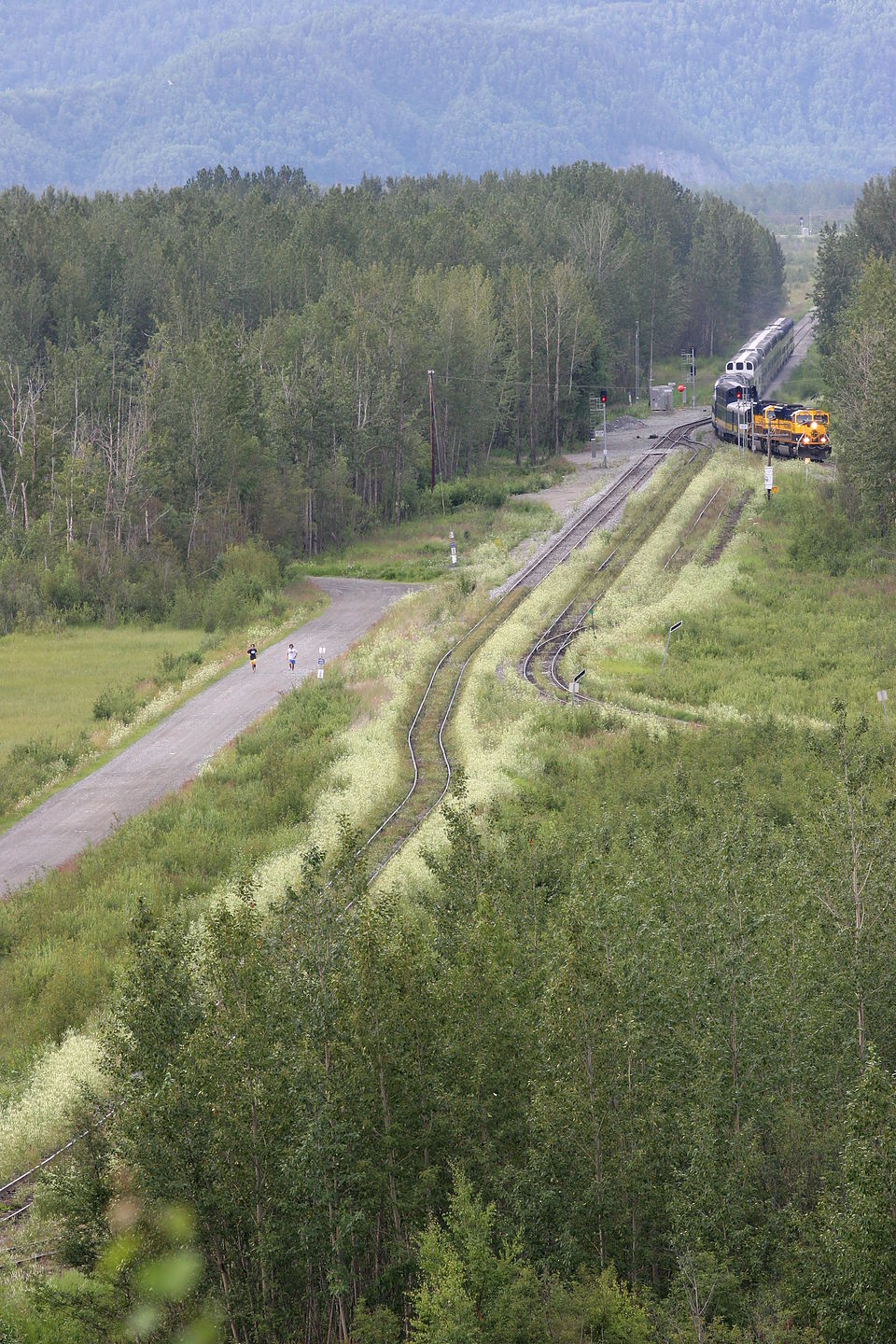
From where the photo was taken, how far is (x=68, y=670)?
51.7 metres

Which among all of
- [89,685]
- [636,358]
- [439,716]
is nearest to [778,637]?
[439,716]

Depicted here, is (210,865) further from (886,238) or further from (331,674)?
(886,238)

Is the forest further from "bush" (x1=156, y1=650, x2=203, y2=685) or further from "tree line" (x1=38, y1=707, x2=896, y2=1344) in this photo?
"tree line" (x1=38, y1=707, x2=896, y2=1344)

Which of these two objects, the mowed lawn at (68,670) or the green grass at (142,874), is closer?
the green grass at (142,874)

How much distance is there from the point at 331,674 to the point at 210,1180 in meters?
30.6

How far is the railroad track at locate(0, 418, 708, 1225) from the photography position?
2126 cm

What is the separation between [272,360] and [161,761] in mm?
40420

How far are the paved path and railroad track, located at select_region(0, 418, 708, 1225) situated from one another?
5.03 m

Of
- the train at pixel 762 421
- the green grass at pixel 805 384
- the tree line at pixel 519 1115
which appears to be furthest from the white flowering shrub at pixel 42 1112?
the green grass at pixel 805 384

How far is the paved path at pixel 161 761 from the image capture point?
34.9m

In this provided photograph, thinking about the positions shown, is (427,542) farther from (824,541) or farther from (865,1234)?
(865,1234)

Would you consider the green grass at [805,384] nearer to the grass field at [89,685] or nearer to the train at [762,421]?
the train at [762,421]

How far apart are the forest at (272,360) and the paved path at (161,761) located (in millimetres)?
11175

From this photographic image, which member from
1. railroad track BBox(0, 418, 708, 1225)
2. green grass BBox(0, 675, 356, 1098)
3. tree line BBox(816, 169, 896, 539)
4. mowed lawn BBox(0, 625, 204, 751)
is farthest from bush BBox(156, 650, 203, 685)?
tree line BBox(816, 169, 896, 539)
